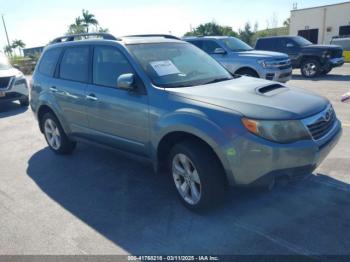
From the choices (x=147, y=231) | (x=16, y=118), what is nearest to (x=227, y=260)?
(x=147, y=231)

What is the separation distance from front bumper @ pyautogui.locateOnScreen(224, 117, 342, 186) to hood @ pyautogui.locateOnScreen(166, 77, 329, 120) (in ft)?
0.82

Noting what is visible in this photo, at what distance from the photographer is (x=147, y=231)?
10.7 feet

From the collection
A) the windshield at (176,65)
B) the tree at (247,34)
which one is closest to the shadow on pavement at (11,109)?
the windshield at (176,65)

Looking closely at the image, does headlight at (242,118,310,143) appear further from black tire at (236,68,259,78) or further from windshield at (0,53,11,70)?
windshield at (0,53,11,70)

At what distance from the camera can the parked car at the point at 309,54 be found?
44.1 feet

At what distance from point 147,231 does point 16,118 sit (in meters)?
7.07

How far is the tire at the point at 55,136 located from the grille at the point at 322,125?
12.2 feet

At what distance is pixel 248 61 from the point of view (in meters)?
10.0

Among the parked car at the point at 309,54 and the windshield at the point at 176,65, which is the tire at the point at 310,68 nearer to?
the parked car at the point at 309,54

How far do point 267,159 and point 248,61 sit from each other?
7.61 metres

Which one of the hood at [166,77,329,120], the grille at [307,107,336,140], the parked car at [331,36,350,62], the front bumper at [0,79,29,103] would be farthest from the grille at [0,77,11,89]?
the parked car at [331,36,350,62]

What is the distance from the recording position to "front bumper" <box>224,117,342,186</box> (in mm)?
2916

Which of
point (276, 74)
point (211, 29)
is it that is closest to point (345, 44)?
point (276, 74)

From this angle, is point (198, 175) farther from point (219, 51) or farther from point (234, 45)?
point (234, 45)
